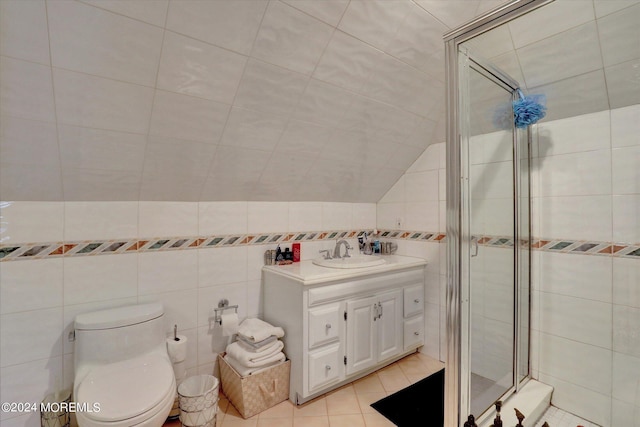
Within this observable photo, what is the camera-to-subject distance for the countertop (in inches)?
72.9

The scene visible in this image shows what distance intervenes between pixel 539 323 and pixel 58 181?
2879mm

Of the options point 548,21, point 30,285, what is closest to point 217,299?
point 30,285

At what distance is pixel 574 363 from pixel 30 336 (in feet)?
9.84

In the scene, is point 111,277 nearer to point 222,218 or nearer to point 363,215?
point 222,218

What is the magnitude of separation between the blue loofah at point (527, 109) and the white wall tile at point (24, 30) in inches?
85.5

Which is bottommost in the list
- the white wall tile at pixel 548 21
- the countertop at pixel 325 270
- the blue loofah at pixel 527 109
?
the countertop at pixel 325 270

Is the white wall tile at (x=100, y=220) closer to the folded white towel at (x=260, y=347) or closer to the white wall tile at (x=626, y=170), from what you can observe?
the folded white towel at (x=260, y=347)

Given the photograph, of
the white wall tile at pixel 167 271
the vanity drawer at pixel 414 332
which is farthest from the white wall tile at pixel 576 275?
the white wall tile at pixel 167 271

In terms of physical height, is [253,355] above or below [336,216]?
below

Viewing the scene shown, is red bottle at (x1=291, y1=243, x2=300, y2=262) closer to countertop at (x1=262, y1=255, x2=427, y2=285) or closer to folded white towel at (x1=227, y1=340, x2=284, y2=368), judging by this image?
countertop at (x1=262, y1=255, x2=427, y2=285)

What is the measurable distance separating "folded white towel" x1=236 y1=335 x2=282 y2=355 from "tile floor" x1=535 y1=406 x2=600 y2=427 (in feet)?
5.04

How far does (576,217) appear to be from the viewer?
5.53ft

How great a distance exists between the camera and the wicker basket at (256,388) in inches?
68.9

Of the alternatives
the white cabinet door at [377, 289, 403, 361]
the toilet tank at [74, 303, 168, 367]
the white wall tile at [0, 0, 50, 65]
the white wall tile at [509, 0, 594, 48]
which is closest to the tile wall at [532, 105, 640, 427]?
the white wall tile at [509, 0, 594, 48]
